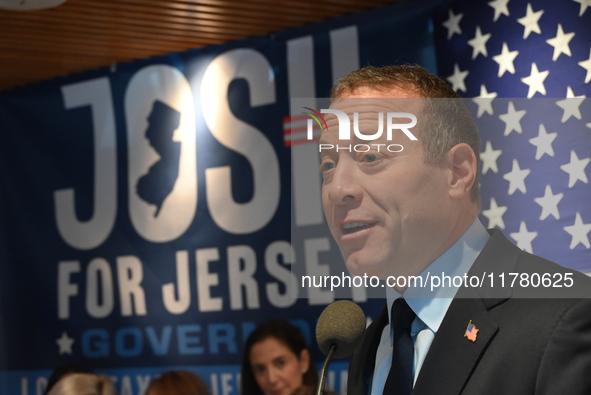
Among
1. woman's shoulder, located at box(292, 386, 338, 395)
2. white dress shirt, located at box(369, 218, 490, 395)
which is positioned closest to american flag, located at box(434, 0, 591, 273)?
white dress shirt, located at box(369, 218, 490, 395)

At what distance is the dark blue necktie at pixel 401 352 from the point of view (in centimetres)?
124

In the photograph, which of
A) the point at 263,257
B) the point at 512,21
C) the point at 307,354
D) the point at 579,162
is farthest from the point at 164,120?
the point at 579,162

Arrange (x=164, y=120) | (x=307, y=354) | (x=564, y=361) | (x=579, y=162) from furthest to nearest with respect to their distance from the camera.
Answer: (x=164, y=120), (x=307, y=354), (x=579, y=162), (x=564, y=361)

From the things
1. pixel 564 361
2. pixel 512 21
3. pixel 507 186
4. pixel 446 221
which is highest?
pixel 512 21

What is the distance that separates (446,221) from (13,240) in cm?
492

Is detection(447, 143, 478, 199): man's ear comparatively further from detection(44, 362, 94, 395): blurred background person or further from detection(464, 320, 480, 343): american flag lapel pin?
detection(44, 362, 94, 395): blurred background person

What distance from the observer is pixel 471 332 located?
1218mm

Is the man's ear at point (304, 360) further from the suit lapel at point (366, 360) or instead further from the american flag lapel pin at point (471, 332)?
the american flag lapel pin at point (471, 332)

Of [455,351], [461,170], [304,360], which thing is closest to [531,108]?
[461,170]

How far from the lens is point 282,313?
4457 mm

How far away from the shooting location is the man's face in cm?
113

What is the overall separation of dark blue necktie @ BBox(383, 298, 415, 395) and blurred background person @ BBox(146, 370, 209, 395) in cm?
310

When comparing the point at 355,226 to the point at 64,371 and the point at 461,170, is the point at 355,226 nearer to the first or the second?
the point at 461,170

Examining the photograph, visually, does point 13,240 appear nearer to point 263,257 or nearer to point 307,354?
point 263,257
